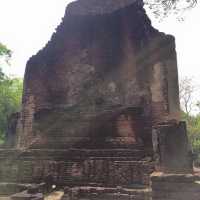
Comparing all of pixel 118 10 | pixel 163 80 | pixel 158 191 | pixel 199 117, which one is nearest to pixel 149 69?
pixel 163 80

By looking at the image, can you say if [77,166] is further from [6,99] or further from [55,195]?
[6,99]

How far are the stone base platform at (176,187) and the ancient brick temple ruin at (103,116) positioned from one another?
2 cm

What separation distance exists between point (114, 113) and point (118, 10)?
5031mm

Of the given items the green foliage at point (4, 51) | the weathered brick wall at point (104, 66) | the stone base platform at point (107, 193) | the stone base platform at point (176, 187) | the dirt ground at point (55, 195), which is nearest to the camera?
the stone base platform at point (107, 193)

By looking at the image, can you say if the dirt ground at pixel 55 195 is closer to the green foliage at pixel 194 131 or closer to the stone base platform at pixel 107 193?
the stone base platform at pixel 107 193

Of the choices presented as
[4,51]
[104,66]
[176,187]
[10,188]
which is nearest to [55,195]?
[10,188]

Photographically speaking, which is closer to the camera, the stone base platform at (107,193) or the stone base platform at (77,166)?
the stone base platform at (107,193)

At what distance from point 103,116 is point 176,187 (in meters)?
2.23

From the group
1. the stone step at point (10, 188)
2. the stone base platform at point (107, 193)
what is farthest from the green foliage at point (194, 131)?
the stone step at point (10, 188)

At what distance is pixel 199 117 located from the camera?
32031 millimetres

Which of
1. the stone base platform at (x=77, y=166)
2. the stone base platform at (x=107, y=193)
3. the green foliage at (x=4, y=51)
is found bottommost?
the stone base platform at (x=107, y=193)

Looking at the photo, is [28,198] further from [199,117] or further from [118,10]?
[199,117]

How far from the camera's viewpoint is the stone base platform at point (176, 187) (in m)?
5.42

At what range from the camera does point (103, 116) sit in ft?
21.7
